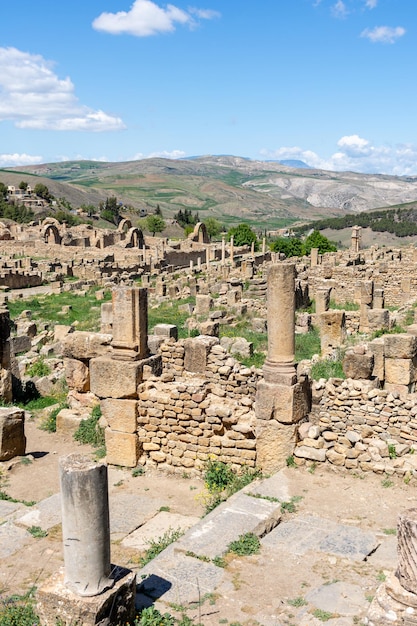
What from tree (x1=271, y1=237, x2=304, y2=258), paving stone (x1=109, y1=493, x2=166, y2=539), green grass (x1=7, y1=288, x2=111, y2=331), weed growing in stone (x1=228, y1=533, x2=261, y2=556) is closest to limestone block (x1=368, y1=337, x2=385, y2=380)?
paving stone (x1=109, y1=493, x2=166, y2=539)

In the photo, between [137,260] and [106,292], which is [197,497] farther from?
[137,260]

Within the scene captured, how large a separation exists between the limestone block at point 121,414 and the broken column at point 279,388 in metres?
1.87

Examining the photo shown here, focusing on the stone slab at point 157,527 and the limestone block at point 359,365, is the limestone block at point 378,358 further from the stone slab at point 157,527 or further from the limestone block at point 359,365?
the stone slab at point 157,527

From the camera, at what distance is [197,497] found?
26.2ft

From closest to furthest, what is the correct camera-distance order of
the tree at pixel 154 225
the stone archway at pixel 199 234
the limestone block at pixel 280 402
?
the limestone block at pixel 280 402
the stone archway at pixel 199 234
the tree at pixel 154 225

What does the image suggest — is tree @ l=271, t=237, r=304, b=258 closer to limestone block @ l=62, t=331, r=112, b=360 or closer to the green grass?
the green grass

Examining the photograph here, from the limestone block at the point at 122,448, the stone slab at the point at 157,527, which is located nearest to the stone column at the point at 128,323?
the limestone block at the point at 122,448

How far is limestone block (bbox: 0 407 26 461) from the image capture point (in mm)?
9461

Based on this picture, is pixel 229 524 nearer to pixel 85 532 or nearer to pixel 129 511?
pixel 129 511

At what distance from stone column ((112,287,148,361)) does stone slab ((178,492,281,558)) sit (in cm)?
280

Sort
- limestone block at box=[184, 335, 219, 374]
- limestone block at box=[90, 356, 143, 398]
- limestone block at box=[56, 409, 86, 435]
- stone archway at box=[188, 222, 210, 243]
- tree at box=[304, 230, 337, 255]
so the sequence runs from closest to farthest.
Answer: limestone block at box=[90, 356, 143, 398], limestone block at box=[56, 409, 86, 435], limestone block at box=[184, 335, 219, 374], tree at box=[304, 230, 337, 255], stone archway at box=[188, 222, 210, 243]

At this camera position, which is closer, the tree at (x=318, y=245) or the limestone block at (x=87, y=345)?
the limestone block at (x=87, y=345)

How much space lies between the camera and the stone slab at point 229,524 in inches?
244

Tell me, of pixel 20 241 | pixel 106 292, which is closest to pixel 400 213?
pixel 20 241
